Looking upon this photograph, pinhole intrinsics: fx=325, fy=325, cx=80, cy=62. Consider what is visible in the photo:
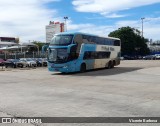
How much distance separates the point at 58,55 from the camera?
28.3 metres

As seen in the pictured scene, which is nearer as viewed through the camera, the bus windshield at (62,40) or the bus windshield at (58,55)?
the bus windshield at (58,55)

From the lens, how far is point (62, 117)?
30.0 feet

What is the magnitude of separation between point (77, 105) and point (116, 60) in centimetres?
2736

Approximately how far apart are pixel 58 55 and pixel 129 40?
6886 centimetres

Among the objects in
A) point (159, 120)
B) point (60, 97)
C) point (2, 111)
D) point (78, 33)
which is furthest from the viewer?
point (78, 33)

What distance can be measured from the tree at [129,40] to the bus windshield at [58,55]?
222 feet

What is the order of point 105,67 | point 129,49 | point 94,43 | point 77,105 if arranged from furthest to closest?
point 129,49 < point 105,67 < point 94,43 < point 77,105

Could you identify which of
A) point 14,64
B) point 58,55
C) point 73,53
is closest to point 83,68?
point 73,53

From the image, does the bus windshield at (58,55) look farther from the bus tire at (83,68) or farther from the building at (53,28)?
the building at (53,28)

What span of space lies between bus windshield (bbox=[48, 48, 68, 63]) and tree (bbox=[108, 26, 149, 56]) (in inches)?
2667

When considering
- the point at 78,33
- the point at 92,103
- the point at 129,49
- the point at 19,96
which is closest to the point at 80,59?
the point at 78,33

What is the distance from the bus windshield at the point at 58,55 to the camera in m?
28.0

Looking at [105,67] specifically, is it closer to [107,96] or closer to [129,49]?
[107,96]

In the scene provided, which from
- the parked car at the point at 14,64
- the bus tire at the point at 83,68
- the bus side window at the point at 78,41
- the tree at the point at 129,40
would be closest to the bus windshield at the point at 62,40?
the bus side window at the point at 78,41
